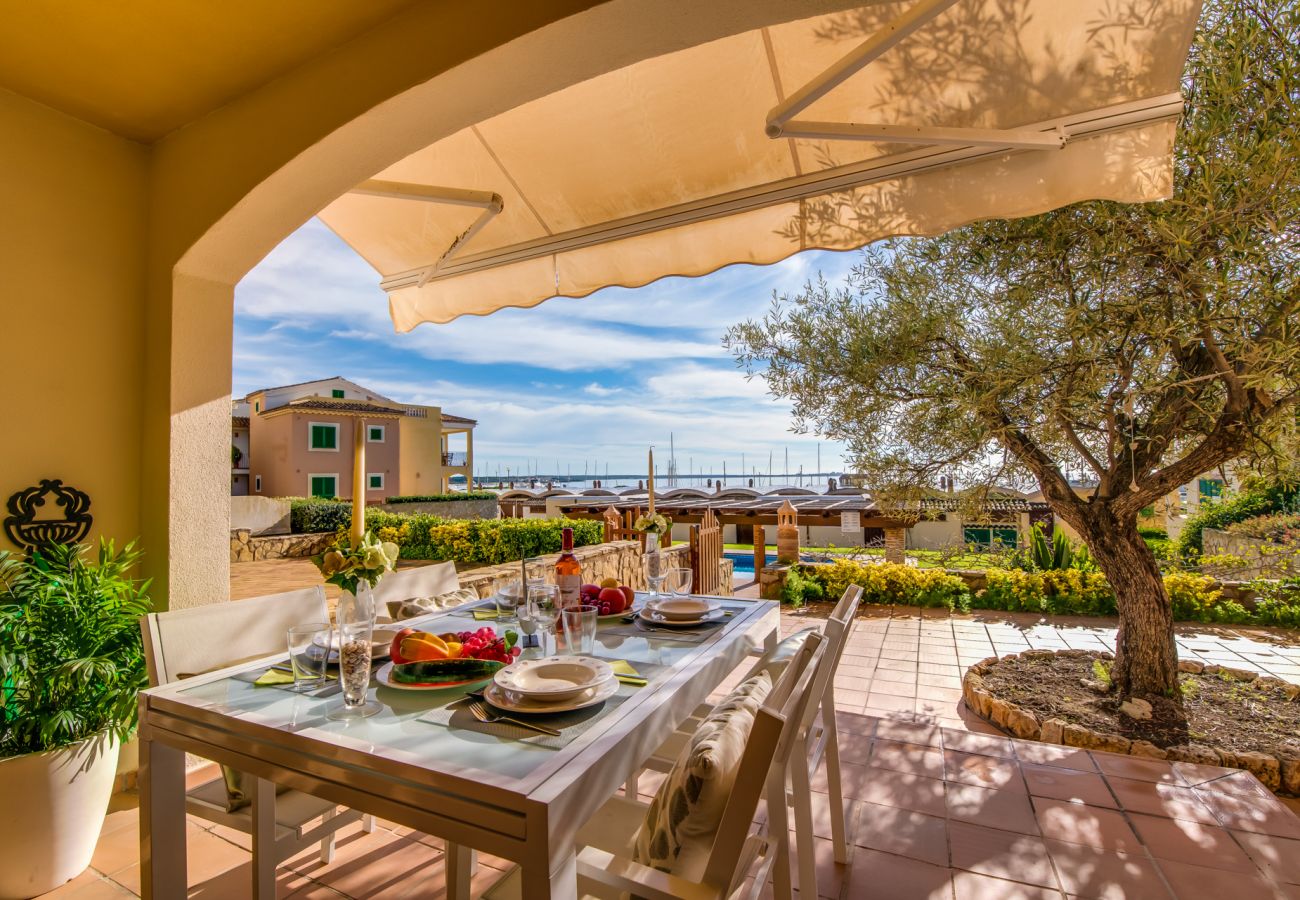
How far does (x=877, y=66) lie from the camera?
7.50 feet

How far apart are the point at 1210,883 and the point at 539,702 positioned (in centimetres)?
209

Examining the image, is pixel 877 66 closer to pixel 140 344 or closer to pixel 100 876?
pixel 140 344

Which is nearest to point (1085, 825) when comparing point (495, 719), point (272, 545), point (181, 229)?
point (495, 719)

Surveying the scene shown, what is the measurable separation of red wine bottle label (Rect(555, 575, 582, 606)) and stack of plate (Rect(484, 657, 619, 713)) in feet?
0.89

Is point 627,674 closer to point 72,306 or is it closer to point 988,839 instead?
point 988,839

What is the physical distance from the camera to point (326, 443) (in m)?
17.4

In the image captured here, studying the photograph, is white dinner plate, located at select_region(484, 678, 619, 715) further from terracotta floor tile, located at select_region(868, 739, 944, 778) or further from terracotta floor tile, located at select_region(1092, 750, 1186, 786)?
terracotta floor tile, located at select_region(1092, 750, 1186, 786)

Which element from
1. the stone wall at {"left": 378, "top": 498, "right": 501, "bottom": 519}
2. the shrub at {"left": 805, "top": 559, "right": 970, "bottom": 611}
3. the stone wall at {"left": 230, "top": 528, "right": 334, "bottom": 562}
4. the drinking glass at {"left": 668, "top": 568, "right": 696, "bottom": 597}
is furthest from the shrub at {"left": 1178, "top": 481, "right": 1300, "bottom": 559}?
the stone wall at {"left": 378, "top": 498, "right": 501, "bottom": 519}

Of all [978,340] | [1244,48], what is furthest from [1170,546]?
[1244,48]

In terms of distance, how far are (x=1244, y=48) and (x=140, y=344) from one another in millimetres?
4522

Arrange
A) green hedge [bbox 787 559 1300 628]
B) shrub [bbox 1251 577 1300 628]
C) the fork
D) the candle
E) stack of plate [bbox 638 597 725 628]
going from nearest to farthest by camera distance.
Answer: the fork, the candle, stack of plate [bbox 638 597 725 628], shrub [bbox 1251 577 1300 628], green hedge [bbox 787 559 1300 628]

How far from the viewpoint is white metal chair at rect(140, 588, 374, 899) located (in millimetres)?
1600

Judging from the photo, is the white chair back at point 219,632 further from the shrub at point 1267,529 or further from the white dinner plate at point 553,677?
the shrub at point 1267,529

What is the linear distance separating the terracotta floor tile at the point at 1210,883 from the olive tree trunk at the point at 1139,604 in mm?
1840
